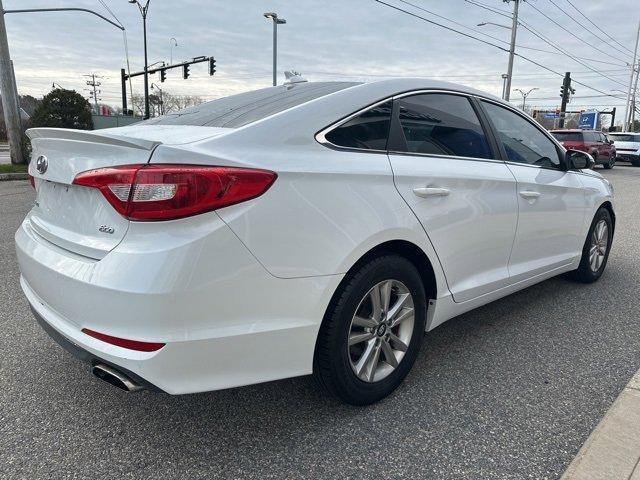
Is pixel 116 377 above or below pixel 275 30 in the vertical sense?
below

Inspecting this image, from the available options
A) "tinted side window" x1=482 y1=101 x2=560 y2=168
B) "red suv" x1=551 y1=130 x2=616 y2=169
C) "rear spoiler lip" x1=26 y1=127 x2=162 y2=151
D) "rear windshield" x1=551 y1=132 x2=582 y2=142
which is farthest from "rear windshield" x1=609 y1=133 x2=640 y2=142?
"rear spoiler lip" x1=26 y1=127 x2=162 y2=151

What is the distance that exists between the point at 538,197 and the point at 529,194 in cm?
16

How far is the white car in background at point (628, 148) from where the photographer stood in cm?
2603

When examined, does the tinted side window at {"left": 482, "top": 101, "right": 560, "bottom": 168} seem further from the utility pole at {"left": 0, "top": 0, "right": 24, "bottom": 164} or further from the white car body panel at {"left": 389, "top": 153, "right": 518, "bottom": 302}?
the utility pole at {"left": 0, "top": 0, "right": 24, "bottom": 164}

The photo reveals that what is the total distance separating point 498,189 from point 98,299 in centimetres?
228

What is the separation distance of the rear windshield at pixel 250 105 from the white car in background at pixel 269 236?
21mm

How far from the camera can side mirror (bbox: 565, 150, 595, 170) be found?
393 centimetres

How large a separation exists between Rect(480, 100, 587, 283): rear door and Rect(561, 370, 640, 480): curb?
109 centimetres

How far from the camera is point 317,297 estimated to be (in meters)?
2.06

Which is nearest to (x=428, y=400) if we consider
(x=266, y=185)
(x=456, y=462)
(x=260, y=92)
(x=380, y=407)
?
(x=380, y=407)

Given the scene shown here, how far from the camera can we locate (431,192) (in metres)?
2.54

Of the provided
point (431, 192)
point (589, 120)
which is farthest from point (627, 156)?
point (431, 192)

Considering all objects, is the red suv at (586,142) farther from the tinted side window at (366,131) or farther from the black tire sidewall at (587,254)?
the tinted side window at (366,131)

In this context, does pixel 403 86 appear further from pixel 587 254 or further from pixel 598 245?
pixel 598 245
